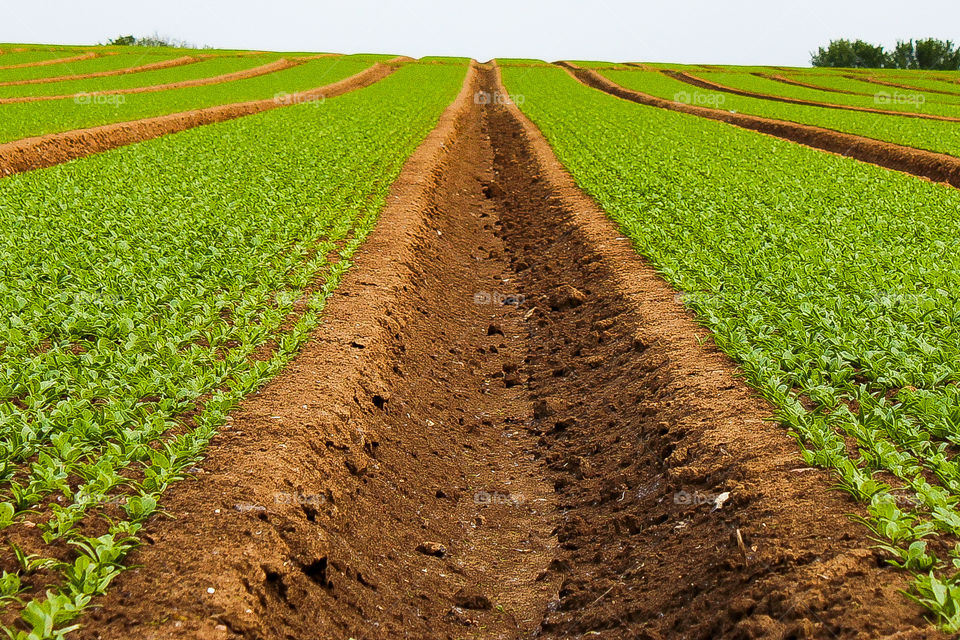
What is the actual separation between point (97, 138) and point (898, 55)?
300 ft

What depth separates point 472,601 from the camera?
195 inches

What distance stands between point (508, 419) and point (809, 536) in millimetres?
3832

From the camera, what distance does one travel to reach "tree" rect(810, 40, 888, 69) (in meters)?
87.1

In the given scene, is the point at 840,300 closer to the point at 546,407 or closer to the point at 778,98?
the point at 546,407

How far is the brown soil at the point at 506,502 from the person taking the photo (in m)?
3.94

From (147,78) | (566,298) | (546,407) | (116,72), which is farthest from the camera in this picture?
(116,72)

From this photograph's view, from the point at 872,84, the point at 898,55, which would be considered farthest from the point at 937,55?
the point at 872,84

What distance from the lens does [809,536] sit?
13.7ft

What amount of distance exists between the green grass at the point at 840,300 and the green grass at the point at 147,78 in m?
29.3

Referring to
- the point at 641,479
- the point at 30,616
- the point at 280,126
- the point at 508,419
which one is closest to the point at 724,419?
the point at 641,479

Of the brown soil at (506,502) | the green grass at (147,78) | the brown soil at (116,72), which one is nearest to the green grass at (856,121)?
the brown soil at (506,502)

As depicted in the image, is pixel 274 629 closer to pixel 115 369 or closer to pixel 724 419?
pixel 115 369

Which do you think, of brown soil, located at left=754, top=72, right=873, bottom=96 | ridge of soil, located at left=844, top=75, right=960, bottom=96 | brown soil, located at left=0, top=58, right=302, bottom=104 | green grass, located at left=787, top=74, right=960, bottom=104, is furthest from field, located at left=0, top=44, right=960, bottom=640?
ridge of soil, located at left=844, top=75, right=960, bottom=96

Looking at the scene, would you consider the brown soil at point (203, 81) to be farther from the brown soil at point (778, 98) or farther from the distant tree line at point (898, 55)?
the distant tree line at point (898, 55)
